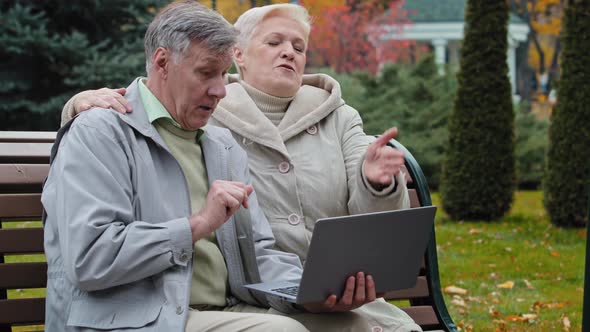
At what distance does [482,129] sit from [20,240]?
8801mm

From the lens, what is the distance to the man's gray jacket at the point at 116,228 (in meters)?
2.63

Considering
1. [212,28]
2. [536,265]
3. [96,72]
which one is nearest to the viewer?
[212,28]

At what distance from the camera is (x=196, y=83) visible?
289 cm

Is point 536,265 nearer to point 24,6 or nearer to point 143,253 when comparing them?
point 143,253

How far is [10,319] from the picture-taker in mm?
3146

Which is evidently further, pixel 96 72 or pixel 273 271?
pixel 96 72

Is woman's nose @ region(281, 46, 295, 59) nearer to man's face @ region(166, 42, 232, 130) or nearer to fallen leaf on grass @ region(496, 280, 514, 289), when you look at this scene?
man's face @ region(166, 42, 232, 130)

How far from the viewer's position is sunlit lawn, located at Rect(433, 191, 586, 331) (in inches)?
243

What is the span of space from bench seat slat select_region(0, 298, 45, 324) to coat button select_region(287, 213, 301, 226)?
0.92 meters

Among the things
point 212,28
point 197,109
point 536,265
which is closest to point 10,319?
point 197,109

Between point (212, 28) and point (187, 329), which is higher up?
point (212, 28)

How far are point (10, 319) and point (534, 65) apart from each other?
35354 millimetres

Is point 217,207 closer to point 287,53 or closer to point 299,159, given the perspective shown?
point 299,159

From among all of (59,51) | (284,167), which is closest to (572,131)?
(59,51)
